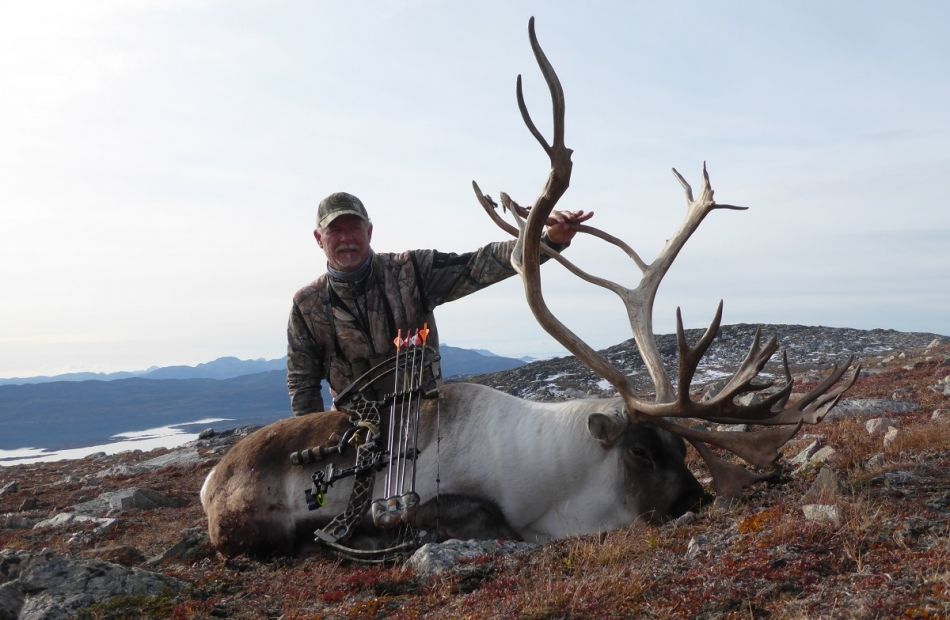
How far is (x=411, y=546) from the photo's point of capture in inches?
184

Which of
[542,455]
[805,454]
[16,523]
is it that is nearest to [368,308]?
[542,455]

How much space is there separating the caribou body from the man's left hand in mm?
1468

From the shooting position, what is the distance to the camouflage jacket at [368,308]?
268 inches

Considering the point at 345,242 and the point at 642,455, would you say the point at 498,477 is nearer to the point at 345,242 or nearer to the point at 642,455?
the point at 642,455

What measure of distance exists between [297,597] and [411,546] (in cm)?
86

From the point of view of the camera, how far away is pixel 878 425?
7117 millimetres

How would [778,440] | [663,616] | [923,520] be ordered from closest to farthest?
1. [663,616]
2. [923,520]
3. [778,440]

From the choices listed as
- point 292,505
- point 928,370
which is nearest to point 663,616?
point 292,505

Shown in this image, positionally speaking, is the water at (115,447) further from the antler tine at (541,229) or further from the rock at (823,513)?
the rock at (823,513)

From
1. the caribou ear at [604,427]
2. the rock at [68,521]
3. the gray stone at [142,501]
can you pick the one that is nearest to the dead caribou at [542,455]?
the caribou ear at [604,427]

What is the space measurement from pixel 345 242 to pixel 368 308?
0.62 metres

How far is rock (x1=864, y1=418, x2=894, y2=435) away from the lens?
22.8ft

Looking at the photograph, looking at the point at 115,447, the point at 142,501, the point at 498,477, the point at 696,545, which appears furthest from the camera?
the point at 115,447

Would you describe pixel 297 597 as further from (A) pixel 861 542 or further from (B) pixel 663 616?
(A) pixel 861 542
